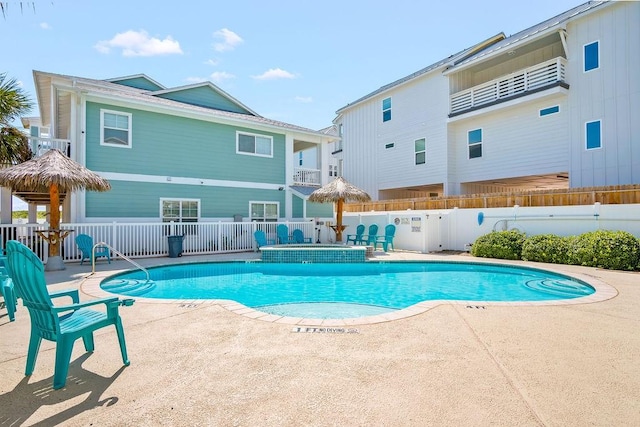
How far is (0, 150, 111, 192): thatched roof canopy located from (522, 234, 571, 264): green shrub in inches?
514

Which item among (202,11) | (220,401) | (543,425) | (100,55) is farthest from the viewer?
(100,55)

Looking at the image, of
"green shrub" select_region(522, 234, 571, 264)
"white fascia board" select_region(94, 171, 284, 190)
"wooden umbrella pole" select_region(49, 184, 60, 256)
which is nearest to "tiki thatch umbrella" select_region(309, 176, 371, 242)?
"white fascia board" select_region(94, 171, 284, 190)

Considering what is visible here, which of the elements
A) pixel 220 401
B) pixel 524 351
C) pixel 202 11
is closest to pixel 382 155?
pixel 202 11

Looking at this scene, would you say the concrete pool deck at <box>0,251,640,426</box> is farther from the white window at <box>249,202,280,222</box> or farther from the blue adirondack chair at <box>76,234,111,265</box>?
the white window at <box>249,202,280,222</box>

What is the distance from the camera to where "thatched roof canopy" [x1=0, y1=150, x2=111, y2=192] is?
893 cm

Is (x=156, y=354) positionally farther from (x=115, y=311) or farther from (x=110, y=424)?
(x=110, y=424)

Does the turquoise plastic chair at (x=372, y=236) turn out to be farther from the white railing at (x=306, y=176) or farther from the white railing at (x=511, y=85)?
the white railing at (x=511, y=85)

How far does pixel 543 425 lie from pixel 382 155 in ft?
64.0

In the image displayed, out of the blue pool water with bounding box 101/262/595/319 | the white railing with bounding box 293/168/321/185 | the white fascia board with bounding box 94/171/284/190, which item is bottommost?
the blue pool water with bounding box 101/262/595/319

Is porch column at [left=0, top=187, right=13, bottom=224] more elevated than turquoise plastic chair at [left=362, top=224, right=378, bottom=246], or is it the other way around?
porch column at [left=0, top=187, right=13, bottom=224]

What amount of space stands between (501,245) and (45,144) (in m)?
15.9

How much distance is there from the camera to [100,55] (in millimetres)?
13859

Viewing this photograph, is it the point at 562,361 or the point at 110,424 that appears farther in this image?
the point at 562,361

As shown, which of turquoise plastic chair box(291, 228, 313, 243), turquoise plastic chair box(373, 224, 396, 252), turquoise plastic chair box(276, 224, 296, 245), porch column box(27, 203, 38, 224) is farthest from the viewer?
porch column box(27, 203, 38, 224)
